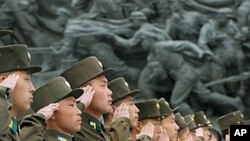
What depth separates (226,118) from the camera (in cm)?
1183

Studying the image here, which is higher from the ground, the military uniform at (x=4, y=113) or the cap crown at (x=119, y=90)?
the military uniform at (x=4, y=113)

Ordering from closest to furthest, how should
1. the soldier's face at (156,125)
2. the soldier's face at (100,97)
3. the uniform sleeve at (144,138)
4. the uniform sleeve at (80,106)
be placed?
the uniform sleeve at (80,106) → the soldier's face at (100,97) → the uniform sleeve at (144,138) → the soldier's face at (156,125)

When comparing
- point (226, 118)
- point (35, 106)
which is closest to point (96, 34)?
point (226, 118)

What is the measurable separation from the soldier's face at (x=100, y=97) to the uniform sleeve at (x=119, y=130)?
0.26 meters

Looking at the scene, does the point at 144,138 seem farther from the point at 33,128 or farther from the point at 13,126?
the point at 13,126

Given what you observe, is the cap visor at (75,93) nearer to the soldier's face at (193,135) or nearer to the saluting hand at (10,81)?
the saluting hand at (10,81)

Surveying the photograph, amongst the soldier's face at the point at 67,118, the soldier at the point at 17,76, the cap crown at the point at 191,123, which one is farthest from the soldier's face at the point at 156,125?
the cap crown at the point at 191,123

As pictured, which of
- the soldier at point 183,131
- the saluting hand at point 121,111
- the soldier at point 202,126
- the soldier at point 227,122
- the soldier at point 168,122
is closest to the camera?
the saluting hand at point 121,111

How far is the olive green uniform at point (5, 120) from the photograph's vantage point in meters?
5.47

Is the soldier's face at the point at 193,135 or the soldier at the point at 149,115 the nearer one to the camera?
the soldier at the point at 149,115

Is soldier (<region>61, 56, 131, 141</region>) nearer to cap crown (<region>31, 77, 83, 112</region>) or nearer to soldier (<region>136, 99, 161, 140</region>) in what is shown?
cap crown (<region>31, 77, 83, 112</region>)

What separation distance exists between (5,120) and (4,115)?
0.03 m

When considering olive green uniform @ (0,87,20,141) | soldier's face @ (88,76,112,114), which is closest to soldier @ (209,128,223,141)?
soldier's face @ (88,76,112,114)

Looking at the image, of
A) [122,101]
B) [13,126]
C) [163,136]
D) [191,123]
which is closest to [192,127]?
[191,123]
